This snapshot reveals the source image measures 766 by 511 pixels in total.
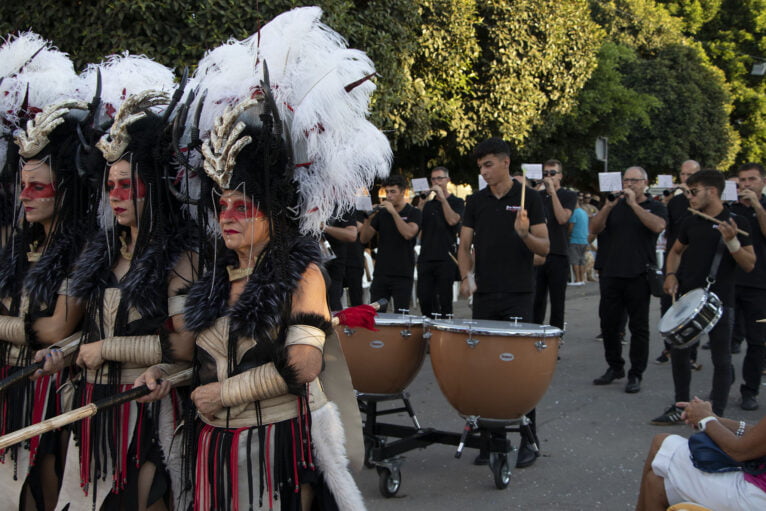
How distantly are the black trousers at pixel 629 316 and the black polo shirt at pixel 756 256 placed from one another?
0.82 m

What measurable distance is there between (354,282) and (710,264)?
13.7ft

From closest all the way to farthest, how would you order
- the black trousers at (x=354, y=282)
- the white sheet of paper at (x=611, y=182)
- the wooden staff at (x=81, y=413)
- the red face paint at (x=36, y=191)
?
the wooden staff at (x=81, y=413), the red face paint at (x=36, y=191), the white sheet of paper at (x=611, y=182), the black trousers at (x=354, y=282)

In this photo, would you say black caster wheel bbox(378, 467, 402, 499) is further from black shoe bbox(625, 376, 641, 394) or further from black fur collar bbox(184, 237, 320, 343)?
black shoe bbox(625, 376, 641, 394)

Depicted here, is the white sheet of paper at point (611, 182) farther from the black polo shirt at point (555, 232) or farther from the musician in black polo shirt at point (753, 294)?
the musician in black polo shirt at point (753, 294)

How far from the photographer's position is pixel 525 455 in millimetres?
5367

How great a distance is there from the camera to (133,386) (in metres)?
3.34

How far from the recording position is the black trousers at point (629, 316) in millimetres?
7211

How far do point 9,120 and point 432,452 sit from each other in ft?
11.8

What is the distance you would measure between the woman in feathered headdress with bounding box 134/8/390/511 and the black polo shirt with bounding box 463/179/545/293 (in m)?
2.52

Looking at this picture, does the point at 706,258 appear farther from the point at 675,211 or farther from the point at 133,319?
the point at 133,319

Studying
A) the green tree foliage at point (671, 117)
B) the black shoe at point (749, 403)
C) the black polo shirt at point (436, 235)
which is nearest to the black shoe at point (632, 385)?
the black shoe at point (749, 403)

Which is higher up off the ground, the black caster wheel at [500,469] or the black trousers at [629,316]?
the black trousers at [629,316]

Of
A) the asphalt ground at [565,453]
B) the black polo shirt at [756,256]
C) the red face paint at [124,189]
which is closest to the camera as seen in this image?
the red face paint at [124,189]

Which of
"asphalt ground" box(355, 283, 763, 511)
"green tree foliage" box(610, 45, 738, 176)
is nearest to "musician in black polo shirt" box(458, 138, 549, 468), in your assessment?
"asphalt ground" box(355, 283, 763, 511)
